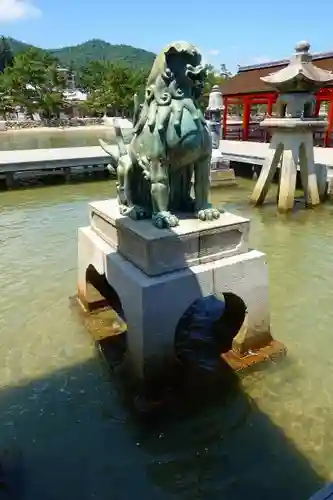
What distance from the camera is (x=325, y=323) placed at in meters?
4.98

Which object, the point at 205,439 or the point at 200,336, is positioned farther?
the point at 200,336

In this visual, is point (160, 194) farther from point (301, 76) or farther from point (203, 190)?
point (301, 76)

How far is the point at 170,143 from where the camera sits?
3.66 metres

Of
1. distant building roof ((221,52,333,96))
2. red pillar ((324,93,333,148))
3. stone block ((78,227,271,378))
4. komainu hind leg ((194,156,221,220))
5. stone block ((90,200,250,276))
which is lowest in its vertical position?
stone block ((78,227,271,378))

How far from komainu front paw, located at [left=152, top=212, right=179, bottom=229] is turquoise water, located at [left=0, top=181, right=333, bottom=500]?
5.12 ft

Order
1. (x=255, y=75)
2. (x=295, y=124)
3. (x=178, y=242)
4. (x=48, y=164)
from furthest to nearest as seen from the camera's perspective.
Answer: (x=255, y=75) → (x=48, y=164) → (x=295, y=124) → (x=178, y=242)

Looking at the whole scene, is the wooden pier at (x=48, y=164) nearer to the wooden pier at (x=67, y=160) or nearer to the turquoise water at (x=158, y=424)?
the wooden pier at (x=67, y=160)

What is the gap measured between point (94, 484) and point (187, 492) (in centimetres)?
65

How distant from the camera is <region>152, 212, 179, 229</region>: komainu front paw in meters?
3.76

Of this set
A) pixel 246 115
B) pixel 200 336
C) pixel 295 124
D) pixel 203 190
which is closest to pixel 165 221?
pixel 203 190

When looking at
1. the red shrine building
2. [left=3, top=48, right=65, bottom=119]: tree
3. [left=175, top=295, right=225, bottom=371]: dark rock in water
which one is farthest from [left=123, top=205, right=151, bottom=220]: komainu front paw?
[left=3, top=48, right=65, bottom=119]: tree

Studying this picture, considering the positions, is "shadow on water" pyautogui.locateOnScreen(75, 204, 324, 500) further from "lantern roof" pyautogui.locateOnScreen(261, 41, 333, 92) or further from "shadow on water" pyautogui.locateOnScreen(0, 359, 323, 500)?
"lantern roof" pyautogui.locateOnScreen(261, 41, 333, 92)

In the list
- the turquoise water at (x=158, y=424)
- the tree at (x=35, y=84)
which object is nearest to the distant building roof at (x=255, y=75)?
the turquoise water at (x=158, y=424)

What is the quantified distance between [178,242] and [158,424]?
1512mm
